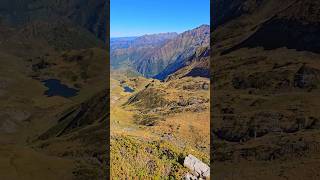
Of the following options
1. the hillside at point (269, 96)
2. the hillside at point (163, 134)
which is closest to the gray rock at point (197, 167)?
the hillside at point (163, 134)

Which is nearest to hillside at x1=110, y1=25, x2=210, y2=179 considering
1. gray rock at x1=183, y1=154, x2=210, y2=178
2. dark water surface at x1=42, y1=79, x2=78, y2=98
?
gray rock at x1=183, y1=154, x2=210, y2=178

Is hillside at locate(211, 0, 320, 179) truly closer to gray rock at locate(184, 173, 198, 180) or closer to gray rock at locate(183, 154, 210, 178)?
gray rock at locate(184, 173, 198, 180)

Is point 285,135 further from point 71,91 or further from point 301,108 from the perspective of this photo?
point 71,91

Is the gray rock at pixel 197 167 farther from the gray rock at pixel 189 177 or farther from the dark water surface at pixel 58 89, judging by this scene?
the dark water surface at pixel 58 89

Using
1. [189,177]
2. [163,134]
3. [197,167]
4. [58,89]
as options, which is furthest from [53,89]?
[163,134]

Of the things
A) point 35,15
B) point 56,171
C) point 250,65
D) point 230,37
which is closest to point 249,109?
point 250,65
